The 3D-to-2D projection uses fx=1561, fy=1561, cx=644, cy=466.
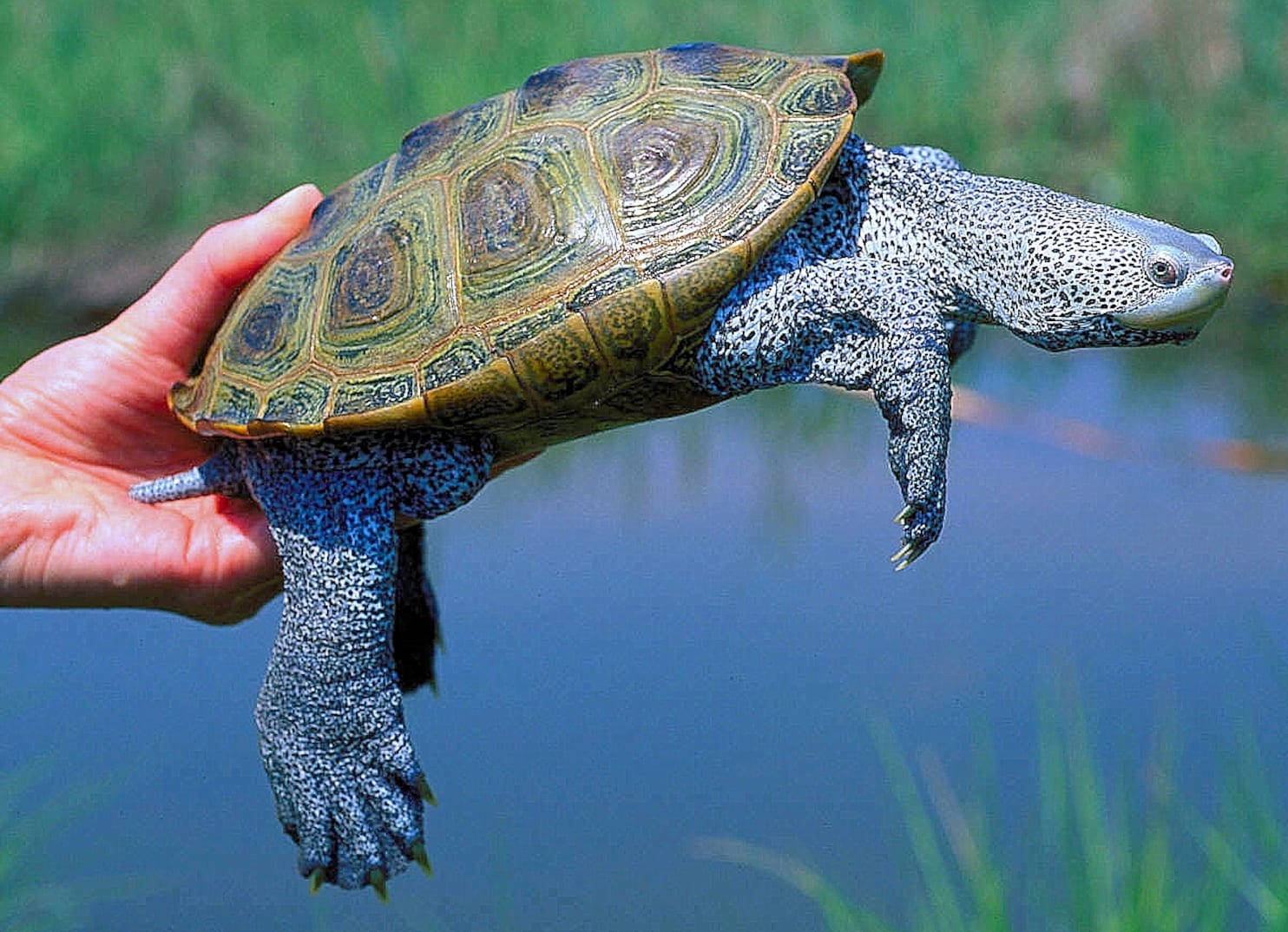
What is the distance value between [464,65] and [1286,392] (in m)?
2.95

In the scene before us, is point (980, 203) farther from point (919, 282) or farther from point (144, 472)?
point (144, 472)

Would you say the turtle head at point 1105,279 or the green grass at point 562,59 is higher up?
the turtle head at point 1105,279

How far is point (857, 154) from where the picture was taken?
177 cm

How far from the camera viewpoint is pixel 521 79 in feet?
17.6

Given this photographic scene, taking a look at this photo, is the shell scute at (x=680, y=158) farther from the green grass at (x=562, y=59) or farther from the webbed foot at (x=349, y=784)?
the green grass at (x=562, y=59)

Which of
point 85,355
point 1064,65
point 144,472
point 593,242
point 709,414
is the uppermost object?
point 593,242

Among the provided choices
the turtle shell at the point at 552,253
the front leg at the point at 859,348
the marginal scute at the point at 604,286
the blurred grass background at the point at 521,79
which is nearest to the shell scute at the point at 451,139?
the turtle shell at the point at 552,253

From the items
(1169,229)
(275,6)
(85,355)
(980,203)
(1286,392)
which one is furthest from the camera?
(275,6)

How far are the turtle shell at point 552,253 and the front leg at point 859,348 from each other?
4 centimetres

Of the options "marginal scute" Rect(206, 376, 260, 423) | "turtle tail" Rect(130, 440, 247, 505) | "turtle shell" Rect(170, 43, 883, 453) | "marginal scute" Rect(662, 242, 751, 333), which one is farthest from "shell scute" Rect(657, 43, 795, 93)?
"turtle tail" Rect(130, 440, 247, 505)

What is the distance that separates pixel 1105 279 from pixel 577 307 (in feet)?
1.78

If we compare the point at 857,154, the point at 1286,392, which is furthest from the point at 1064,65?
the point at 857,154

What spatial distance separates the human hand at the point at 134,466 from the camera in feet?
7.04

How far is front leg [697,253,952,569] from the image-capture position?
5.14 feet
